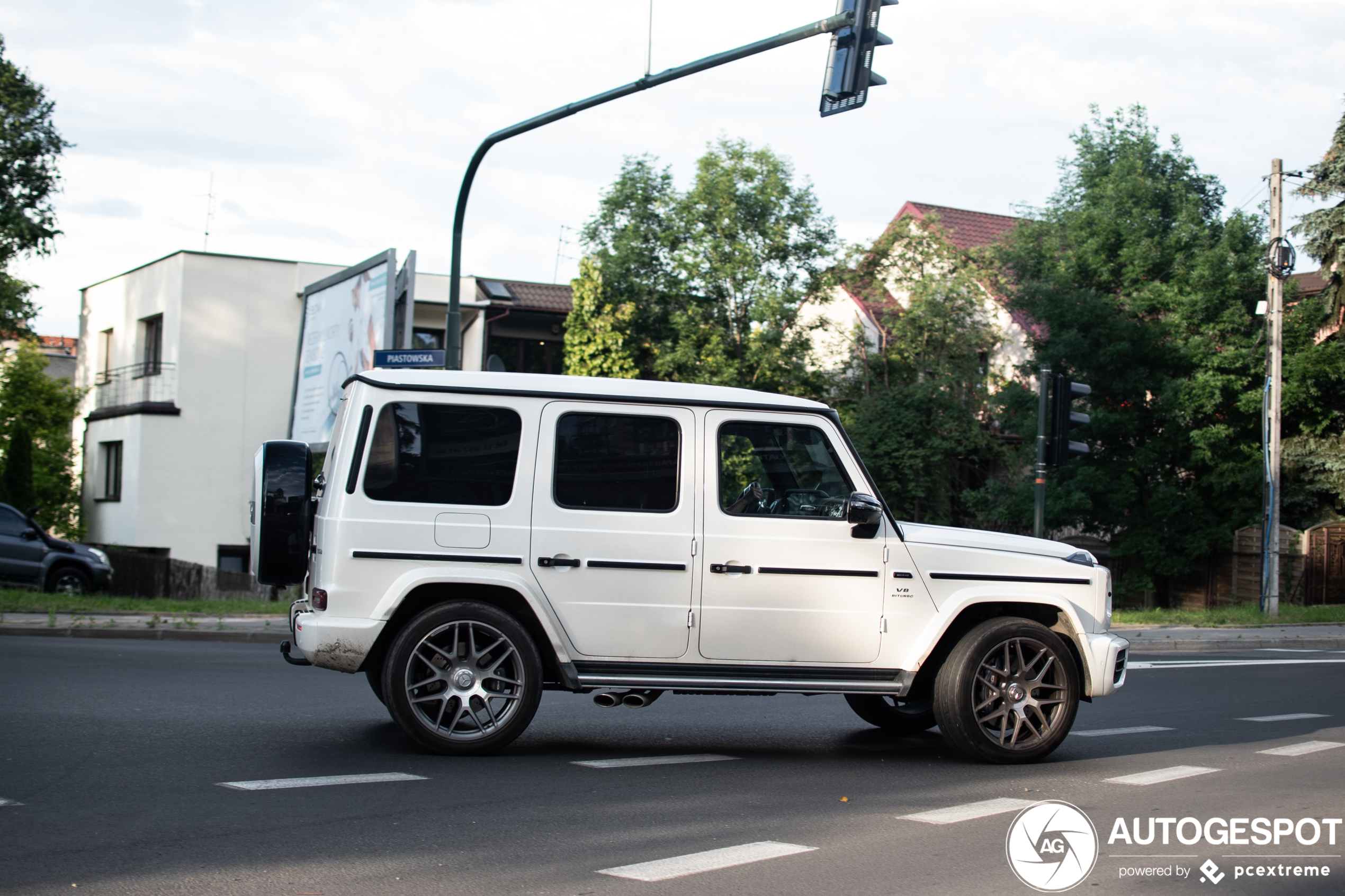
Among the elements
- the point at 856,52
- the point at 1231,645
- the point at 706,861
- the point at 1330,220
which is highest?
the point at 1330,220

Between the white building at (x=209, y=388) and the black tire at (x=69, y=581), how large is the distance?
967 centimetres

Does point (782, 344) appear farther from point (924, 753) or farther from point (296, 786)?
point (296, 786)

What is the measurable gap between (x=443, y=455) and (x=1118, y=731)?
17.3ft

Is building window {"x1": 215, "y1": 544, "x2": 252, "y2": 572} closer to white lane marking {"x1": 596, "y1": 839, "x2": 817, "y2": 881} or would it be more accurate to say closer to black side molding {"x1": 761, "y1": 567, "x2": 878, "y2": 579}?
black side molding {"x1": 761, "y1": 567, "x2": 878, "y2": 579}

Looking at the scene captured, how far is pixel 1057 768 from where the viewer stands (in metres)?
7.20

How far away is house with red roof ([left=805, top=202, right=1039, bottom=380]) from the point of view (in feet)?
105

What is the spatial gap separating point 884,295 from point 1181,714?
23.5m

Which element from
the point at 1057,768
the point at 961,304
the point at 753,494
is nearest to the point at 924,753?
the point at 1057,768

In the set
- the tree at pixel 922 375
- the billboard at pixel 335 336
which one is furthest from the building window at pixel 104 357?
the tree at pixel 922 375

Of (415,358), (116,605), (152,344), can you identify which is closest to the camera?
(415,358)

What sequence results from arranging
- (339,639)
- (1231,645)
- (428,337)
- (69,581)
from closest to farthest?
1. (339,639)
2. (1231,645)
3. (69,581)
4. (428,337)

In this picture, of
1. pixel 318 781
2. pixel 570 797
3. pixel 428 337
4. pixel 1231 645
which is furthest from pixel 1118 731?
pixel 428 337

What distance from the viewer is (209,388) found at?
33469mm

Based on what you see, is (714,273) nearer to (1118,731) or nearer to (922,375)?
(922,375)
